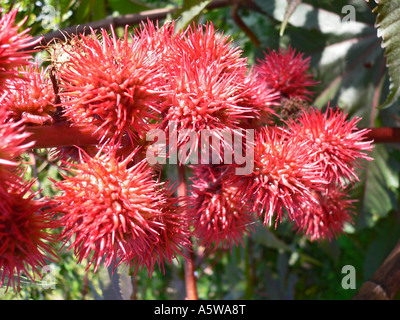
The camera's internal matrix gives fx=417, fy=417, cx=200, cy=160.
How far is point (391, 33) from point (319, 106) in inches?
20.5

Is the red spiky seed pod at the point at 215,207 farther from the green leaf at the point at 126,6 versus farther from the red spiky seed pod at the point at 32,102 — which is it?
the green leaf at the point at 126,6

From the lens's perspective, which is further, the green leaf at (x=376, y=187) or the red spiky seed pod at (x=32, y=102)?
the green leaf at (x=376, y=187)

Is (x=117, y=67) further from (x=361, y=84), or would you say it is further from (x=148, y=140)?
(x=361, y=84)

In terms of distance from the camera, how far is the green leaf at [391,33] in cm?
92

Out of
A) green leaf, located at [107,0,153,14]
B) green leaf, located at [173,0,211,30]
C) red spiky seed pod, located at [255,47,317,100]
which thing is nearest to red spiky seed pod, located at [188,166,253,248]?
red spiky seed pod, located at [255,47,317,100]

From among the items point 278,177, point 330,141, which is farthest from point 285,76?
point 278,177

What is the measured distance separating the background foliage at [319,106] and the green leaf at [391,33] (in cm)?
32

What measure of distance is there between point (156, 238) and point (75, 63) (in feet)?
1.20

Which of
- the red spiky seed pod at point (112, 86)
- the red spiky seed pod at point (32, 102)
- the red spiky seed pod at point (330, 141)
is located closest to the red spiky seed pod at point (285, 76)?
the red spiky seed pod at point (330, 141)

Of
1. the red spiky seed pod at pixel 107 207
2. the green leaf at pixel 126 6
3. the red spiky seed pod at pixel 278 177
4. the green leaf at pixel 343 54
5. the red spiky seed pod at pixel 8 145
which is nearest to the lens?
the red spiky seed pod at pixel 8 145

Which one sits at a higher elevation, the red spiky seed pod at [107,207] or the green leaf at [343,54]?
the green leaf at [343,54]

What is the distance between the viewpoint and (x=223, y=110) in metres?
0.81

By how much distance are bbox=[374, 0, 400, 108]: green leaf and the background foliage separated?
1.04 feet
